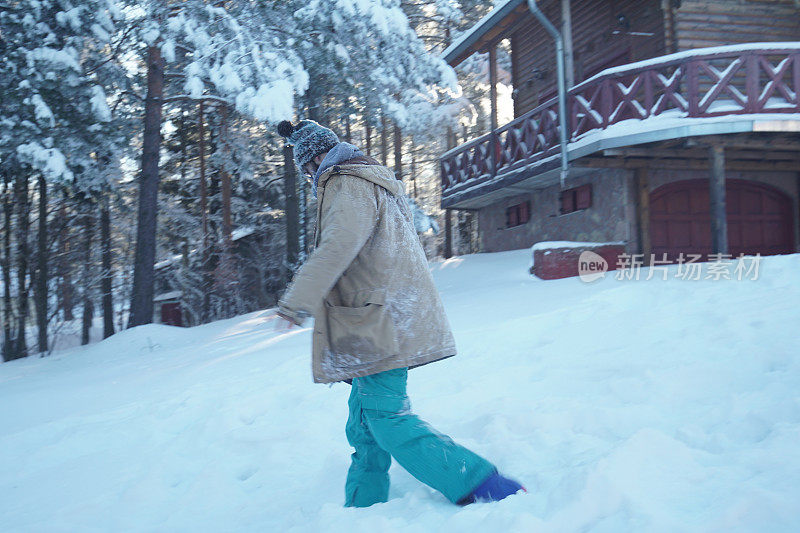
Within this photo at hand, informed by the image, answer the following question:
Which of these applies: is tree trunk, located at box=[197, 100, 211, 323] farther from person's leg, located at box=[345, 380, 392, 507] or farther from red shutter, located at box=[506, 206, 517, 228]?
person's leg, located at box=[345, 380, 392, 507]

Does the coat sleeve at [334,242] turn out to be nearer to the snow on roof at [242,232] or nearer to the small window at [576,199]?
the small window at [576,199]

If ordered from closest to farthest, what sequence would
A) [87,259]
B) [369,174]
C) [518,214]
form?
1. [369,174]
2. [87,259]
3. [518,214]

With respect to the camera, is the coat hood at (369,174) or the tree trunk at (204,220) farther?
the tree trunk at (204,220)

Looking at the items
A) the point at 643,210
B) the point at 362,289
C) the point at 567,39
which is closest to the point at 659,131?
the point at 643,210

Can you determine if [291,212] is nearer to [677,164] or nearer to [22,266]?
[22,266]

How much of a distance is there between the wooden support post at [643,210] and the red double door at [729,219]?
0.38 metres

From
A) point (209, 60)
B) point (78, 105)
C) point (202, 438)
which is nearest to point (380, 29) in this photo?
point (209, 60)

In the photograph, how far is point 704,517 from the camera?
1.93 metres

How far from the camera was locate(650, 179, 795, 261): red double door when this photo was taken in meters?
11.8

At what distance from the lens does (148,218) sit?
39.0 ft

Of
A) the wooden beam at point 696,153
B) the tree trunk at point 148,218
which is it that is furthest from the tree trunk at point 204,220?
the wooden beam at point 696,153

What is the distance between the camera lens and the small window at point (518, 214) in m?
14.8

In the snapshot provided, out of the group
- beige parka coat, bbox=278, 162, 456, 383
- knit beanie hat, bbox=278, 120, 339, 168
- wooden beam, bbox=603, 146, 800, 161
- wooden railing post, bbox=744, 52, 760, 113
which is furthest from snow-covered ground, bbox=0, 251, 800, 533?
wooden beam, bbox=603, 146, 800, 161

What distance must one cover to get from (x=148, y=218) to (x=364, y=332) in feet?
34.7
